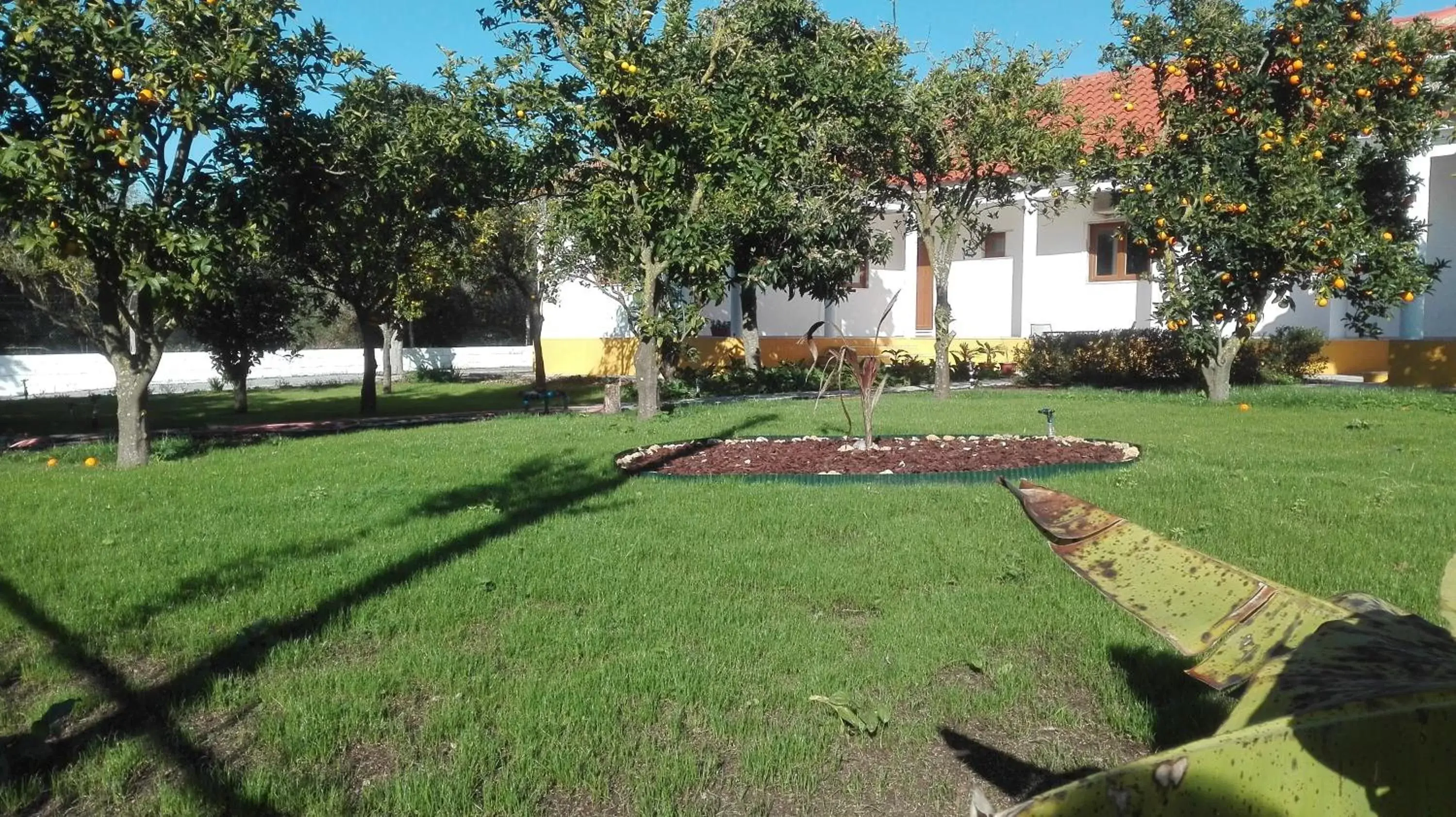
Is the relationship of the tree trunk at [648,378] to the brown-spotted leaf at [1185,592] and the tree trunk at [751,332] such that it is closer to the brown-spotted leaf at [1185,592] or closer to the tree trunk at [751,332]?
the tree trunk at [751,332]

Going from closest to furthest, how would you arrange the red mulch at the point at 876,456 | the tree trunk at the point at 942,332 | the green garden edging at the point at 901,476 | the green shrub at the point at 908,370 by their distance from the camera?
1. the green garden edging at the point at 901,476
2. the red mulch at the point at 876,456
3. the tree trunk at the point at 942,332
4. the green shrub at the point at 908,370

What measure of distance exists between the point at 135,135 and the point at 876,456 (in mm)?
7365

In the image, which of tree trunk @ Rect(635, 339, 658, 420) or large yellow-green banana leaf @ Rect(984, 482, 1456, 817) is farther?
tree trunk @ Rect(635, 339, 658, 420)

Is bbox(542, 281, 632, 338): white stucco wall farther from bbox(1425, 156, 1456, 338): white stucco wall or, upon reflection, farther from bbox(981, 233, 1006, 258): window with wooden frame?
bbox(1425, 156, 1456, 338): white stucco wall

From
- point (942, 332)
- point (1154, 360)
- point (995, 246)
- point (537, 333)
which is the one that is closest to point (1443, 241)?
point (1154, 360)

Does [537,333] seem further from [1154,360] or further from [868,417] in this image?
[868,417]

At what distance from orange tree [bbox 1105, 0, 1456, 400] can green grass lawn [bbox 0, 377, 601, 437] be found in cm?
1170

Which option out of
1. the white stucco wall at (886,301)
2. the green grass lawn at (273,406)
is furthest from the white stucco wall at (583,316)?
the white stucco wall at (886,301)

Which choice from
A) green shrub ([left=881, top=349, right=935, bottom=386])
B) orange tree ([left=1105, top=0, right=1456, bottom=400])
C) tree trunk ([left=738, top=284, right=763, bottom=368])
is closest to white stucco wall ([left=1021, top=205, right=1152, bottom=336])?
green shrub ([left=881, top=349, right=935, bottom=386])

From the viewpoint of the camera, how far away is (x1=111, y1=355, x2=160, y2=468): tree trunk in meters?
11.3

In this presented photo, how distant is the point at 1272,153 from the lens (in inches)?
569

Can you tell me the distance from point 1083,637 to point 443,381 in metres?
30.2

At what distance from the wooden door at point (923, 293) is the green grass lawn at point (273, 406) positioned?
350 inches

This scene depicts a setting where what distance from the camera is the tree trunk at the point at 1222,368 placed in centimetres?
1617
